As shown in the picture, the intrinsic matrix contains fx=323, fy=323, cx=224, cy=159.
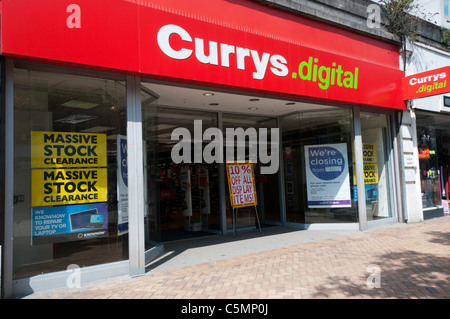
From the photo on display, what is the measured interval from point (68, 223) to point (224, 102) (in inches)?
160

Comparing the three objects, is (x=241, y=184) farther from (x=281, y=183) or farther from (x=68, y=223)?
(x=68, y=223)

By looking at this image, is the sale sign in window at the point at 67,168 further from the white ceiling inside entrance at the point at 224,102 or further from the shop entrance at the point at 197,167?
the white ceiling inside entrance at the point at 224,102

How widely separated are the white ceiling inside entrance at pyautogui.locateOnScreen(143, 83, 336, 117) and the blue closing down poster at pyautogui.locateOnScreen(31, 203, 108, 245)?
226cm

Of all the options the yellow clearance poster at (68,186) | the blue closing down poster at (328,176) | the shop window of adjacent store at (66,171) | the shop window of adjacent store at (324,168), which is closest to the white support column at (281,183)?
the shop window of adjacent store at (324,168)

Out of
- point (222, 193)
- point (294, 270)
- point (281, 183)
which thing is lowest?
point (294, 270)

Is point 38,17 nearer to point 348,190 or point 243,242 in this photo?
point 243,242

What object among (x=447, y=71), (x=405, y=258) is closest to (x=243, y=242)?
(x=405, y=258)

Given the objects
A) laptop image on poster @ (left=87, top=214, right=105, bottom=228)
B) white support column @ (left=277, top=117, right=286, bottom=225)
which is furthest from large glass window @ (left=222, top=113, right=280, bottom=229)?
laptop image on poster @ (left=87, top=214, right=105, bottom=228)

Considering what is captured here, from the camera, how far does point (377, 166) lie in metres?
8.77

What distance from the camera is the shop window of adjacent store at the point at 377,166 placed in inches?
334

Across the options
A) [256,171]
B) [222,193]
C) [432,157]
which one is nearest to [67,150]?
[222,193]

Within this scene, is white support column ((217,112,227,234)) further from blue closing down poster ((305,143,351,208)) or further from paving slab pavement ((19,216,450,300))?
blue closing down poster ((305,143,351,208))
